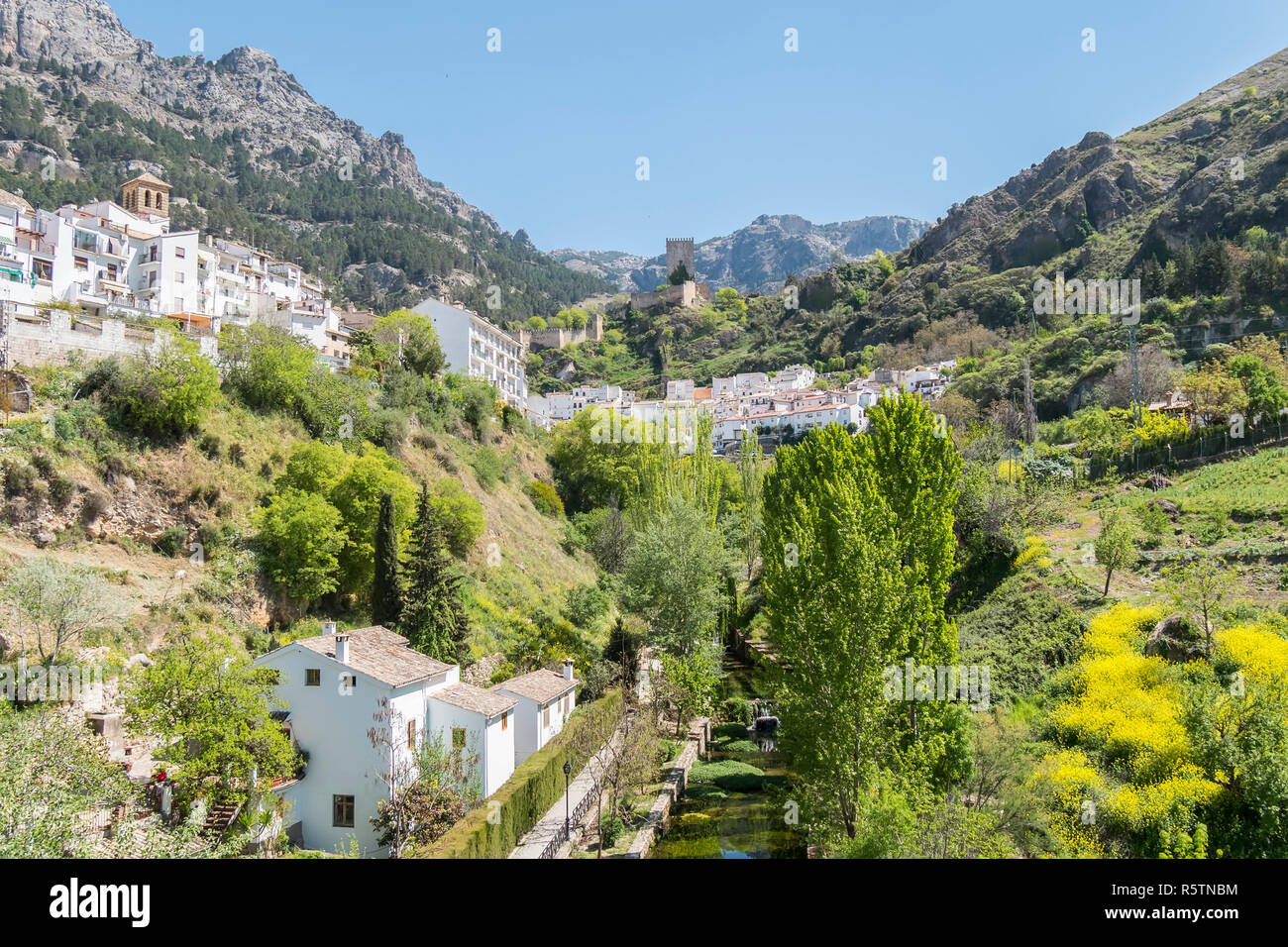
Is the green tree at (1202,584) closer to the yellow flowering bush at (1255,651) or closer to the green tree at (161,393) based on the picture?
the yellow flowering bush at (1255,651)

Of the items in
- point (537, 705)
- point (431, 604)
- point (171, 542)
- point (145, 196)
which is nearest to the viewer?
point (537, 705)

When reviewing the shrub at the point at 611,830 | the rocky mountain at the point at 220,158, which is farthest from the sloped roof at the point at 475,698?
the rocky mountain at the point at 220,158

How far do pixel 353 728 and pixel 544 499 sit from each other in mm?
27619

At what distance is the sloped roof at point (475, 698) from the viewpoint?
19.3 metres

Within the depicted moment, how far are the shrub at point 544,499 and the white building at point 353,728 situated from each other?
24.8 meters

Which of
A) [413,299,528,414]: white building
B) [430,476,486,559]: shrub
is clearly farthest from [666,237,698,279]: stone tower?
[430,476,486,559]: shrub

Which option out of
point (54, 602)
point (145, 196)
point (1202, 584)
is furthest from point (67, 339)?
point (145, 196)

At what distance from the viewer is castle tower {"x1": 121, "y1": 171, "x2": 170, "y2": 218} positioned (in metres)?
60.1

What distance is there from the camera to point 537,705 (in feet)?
70.9

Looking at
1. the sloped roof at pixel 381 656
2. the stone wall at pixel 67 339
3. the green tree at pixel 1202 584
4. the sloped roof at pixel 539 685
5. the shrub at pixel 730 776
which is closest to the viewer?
the green tree at pixel 1202 584

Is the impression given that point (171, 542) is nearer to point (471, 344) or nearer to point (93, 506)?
point (93, 506)

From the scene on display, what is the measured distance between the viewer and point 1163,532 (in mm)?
25312

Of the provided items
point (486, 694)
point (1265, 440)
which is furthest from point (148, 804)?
point (1265, 440)
